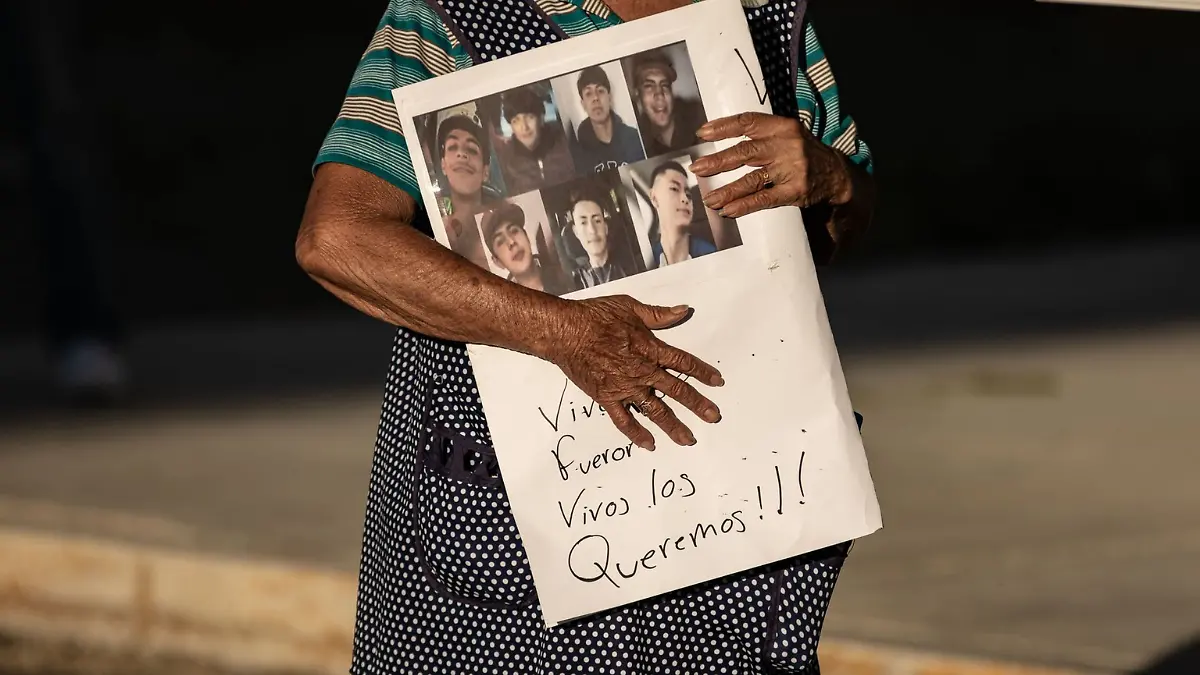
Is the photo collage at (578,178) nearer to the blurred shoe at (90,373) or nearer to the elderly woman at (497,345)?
the elderly woman at (497,345)

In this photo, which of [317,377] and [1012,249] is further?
[1012,249]

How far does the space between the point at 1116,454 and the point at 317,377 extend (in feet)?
12.5

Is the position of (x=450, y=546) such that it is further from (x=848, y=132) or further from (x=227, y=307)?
(x=227, y=307)

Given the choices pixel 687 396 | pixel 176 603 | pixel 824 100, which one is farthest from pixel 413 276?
pixel 176 603

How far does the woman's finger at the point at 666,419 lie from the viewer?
181 centimetres

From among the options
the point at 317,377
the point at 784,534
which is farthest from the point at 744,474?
the point at 317,377

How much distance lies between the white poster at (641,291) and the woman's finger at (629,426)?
1cm

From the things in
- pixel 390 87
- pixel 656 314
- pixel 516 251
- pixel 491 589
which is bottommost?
pixel 491 589

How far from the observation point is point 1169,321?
26.6ft

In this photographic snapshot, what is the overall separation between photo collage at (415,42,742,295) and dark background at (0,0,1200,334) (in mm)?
8741

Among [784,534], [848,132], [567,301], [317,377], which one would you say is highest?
[317,377]

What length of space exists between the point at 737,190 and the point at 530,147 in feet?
0.75

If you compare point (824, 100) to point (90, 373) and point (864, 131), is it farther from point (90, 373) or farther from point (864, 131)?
point (864, 131)

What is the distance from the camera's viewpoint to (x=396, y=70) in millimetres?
1818
